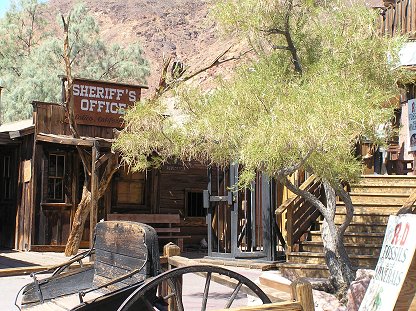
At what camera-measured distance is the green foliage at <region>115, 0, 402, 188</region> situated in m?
7.14

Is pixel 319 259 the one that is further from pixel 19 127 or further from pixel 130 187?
pixel 19 127

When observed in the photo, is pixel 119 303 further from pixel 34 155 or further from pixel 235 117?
pixel 34 155

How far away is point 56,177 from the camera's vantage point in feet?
52.9

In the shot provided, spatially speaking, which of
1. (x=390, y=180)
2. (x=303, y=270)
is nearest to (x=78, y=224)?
(x=303, y=270)

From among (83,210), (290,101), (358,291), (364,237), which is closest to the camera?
(358,291)

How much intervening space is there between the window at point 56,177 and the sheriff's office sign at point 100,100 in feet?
3.71

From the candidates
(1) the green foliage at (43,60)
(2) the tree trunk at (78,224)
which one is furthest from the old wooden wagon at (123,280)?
(1) the green foliage at (43,60)

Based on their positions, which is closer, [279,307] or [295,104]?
[279,307]

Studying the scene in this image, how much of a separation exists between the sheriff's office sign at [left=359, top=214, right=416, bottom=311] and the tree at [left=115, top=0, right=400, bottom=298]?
8.21ft

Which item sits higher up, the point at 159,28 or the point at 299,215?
the point at 159,28

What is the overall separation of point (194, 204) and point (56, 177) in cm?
430

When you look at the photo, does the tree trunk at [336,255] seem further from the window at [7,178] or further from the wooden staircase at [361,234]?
the window at [7,178]

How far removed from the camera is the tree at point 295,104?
7.16 metres

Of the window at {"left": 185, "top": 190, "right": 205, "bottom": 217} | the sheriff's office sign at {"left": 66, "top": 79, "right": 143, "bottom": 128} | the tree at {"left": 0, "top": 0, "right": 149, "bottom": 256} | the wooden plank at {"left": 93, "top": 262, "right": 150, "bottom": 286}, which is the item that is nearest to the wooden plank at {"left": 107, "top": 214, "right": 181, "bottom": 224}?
the window at {"left": 185, "top": 190, "right": 205, "bottom": 217}
